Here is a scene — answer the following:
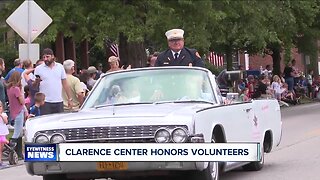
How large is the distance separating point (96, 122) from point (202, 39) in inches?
677

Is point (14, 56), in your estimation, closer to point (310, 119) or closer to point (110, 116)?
point (310, 119)

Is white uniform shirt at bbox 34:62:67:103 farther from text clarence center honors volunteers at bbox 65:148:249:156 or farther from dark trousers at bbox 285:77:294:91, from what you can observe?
dark trousers at bbox 285:77:294:91

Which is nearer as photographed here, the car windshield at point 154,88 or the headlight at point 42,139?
the headlight at point 42,139

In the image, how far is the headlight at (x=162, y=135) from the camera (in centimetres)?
782

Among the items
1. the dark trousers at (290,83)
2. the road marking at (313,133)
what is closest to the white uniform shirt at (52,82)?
the road marking at (313,133)

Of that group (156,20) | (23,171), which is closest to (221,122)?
(23,171)

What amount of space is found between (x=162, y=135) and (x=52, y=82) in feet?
19.8

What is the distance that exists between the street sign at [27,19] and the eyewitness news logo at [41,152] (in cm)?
868

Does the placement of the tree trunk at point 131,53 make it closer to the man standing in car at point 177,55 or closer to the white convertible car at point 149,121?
the man standing in car at point 177,55

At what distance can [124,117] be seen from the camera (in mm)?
8070

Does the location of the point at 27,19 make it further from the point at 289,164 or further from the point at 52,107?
the point at 289,164

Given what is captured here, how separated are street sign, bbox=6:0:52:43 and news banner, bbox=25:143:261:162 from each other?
347 inches

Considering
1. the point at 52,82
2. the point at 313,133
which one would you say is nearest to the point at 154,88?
the point at 52,82

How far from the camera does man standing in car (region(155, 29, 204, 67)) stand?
10992 millimetres
